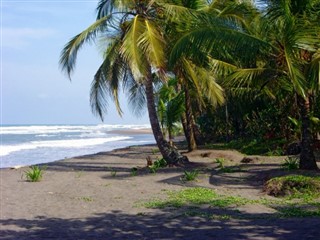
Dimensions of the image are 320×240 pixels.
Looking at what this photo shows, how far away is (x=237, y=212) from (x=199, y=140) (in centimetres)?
1976

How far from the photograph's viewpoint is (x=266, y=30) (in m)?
10.9

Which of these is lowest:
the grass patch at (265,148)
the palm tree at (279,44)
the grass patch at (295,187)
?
the grass patch at (295,187)

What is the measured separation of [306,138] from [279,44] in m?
2.61

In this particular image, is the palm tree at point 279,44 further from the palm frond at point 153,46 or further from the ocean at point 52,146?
the ocean at point 52,146

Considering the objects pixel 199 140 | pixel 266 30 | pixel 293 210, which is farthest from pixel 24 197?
pixel 199 140

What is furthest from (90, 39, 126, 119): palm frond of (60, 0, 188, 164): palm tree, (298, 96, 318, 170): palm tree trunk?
(298, 96, 318, 170): palm tree trunk

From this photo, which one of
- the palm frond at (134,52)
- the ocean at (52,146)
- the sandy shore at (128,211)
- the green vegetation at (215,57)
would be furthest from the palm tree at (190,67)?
the ocean at (52,146)

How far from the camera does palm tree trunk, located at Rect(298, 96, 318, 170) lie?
448 inches

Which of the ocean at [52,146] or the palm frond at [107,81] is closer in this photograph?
the palm frond at [107,81]

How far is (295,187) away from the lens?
9414 mm

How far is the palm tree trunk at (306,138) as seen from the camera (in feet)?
37.4

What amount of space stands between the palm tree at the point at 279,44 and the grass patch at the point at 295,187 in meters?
1.81

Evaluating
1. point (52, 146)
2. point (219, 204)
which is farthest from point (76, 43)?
point (52, 146)

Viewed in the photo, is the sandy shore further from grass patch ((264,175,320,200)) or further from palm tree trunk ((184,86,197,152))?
palm tree trunk ((184,86,197,152))
